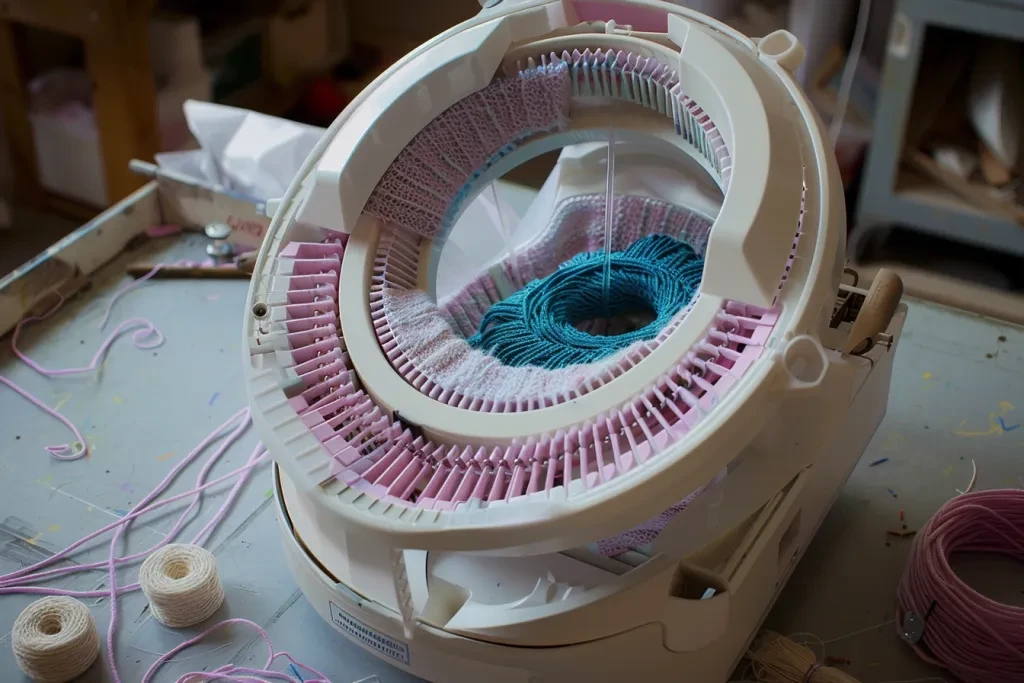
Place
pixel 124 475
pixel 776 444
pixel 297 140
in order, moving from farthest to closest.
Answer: pixel 297 140, pixel 124 475, pixel 776 444

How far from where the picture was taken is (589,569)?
718mm

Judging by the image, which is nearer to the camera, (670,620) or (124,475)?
(670,620)

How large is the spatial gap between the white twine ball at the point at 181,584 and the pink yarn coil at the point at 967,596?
1.72ft

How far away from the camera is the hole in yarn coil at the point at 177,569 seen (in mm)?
817

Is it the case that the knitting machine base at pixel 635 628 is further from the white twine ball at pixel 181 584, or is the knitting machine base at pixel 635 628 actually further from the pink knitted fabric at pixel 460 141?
the pink knitted fabric at pixel 460 141

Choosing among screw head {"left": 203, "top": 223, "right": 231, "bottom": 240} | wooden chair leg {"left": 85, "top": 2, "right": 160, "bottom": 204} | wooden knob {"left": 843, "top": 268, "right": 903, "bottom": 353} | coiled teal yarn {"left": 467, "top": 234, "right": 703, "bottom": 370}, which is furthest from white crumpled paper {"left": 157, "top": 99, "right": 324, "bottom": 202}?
wooden knob {"left": 843, "top": 268, "right": 903, "bottom": 353}

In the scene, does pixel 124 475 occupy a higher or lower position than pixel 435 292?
lower

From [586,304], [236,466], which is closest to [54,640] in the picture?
[236,466]

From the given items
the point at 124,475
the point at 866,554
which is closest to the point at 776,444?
the point at 866,554

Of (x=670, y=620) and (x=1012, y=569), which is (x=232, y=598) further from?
(x=1012, y=569)

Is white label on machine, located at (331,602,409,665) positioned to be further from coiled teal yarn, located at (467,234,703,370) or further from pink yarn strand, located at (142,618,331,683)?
coiled teal yarn, located at (467,234,703,370)

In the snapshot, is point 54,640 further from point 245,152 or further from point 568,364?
point 245,152

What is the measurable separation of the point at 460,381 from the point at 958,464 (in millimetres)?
482

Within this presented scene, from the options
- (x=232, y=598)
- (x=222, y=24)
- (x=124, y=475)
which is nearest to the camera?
(x=232, y=598)
